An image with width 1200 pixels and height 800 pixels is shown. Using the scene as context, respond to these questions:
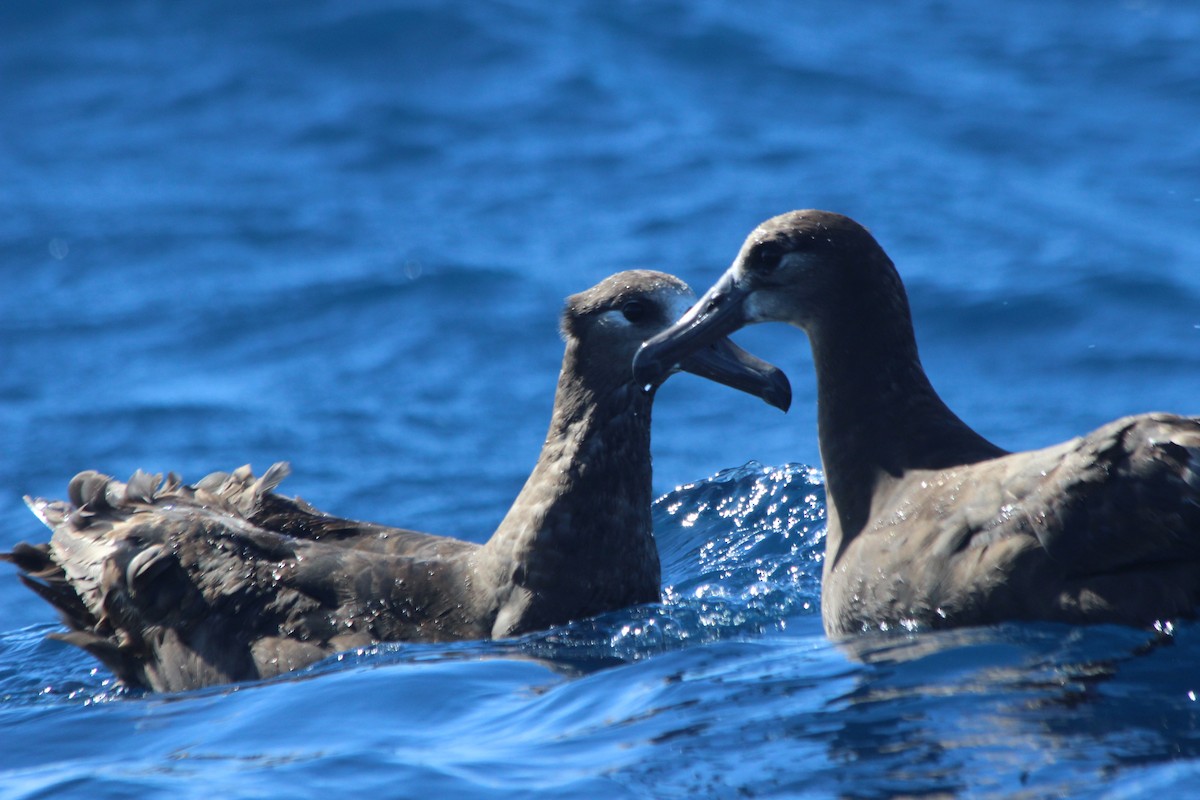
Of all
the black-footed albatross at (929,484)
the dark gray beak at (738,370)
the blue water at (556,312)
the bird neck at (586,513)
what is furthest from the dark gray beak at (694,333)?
the blue water at (556,312)

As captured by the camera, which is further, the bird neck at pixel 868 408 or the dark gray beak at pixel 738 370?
the dark gray beak at pixel 738 370

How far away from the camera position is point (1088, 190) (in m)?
15.8

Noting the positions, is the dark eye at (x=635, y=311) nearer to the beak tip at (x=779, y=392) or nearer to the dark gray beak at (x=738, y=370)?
the dark gray beak at (x=738, y=370)

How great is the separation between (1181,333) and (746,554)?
5.38 meters

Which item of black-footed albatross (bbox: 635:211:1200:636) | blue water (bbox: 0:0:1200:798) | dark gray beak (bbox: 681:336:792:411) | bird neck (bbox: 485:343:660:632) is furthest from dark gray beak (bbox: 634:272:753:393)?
blue water (bbox: 0:0:1200:798)

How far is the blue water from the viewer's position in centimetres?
582

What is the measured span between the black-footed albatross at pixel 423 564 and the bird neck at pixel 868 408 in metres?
0.49

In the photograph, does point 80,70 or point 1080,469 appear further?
point 80,70

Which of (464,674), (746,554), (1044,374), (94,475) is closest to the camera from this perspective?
(464,674)

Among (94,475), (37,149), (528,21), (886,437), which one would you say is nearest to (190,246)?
(37,149)

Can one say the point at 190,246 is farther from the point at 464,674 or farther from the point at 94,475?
the point at 464,674

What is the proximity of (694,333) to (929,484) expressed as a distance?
4.57 feet

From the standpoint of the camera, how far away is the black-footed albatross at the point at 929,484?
231 inches

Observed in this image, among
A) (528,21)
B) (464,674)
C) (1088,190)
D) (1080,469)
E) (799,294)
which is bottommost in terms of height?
(464,674)
